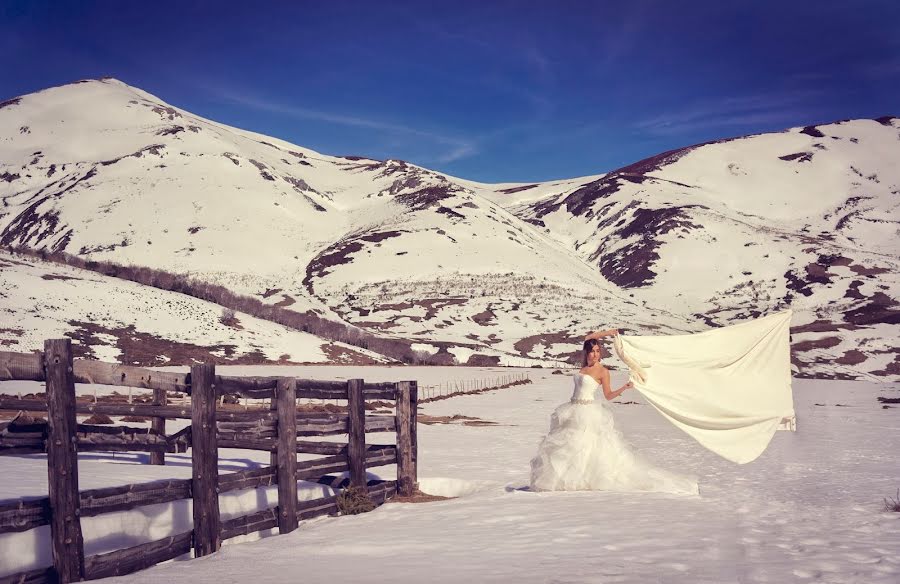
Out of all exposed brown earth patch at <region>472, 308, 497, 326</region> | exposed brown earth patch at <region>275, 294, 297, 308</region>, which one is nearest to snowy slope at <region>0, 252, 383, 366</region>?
exposed brown earth patch at <region>275, 294, 297, 308</region>

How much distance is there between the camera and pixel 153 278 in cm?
8644

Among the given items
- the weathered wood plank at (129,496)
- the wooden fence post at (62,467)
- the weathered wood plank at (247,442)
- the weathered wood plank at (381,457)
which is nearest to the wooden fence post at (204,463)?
the weathered wood plank at (129,496)

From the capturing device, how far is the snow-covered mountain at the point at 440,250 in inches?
4267

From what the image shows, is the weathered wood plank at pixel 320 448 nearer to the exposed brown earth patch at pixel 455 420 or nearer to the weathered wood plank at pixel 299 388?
the weathered wood plank at pixel 299 388

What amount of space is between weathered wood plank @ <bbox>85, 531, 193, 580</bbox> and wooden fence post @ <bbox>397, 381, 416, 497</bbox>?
5745 mm

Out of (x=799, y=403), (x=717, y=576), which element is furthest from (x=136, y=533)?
(x=799, y=403)

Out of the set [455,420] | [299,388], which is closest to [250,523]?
[299,388]

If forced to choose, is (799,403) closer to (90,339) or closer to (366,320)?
(90,339)

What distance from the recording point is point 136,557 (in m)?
8.63

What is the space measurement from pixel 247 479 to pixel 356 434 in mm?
3257

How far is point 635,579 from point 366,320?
104032 mm

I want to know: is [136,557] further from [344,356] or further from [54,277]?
[54,277]

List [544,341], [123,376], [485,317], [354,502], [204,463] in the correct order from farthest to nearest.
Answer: [485,317] → [544,341] → [354,502] → [204,463] → [123,376]

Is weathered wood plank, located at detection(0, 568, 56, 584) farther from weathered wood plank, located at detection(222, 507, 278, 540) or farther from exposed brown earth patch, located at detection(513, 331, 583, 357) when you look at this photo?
exposed brown earth patch, located at detection(513, 331, 583, 357)
